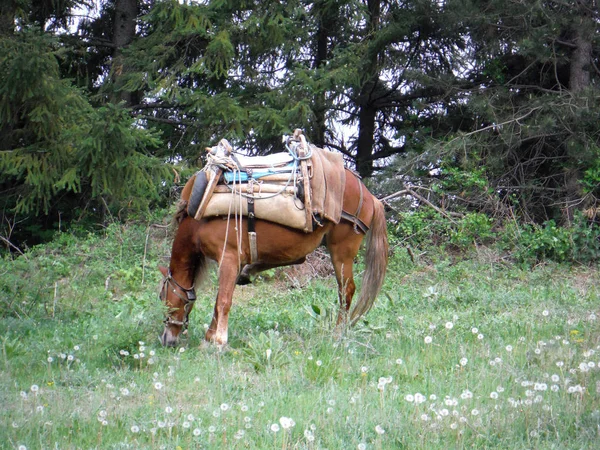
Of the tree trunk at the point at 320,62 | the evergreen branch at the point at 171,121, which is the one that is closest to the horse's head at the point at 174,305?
the evergreen branch at the point at 171,121

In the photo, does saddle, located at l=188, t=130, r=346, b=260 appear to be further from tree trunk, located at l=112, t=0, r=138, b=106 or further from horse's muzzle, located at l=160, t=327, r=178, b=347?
tree trunk, located at l=112, t=0, r=138, b=106

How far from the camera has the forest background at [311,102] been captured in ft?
36.8

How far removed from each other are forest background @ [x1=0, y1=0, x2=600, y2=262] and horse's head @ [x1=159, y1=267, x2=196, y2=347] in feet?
15.2

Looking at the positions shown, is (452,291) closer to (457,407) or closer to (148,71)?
(457,407)

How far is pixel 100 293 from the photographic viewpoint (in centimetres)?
930

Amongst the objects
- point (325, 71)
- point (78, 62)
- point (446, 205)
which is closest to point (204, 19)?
point (325, 71)

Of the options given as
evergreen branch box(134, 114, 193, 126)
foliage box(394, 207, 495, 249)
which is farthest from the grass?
evergreen branch box(134, 114, 193, 126)

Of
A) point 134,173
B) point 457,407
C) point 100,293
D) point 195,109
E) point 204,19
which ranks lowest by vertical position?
point 100,293

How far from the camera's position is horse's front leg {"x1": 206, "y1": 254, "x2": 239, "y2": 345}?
6.00 m

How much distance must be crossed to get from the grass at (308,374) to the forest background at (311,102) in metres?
2.93

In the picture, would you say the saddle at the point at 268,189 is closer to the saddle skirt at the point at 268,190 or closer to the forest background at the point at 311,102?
the saddle skirt at the point at 268,190

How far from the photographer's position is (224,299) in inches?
239

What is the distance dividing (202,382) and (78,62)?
11.4m

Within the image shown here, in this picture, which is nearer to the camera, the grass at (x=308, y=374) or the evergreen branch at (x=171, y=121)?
the grass at (x=308, y=374)
